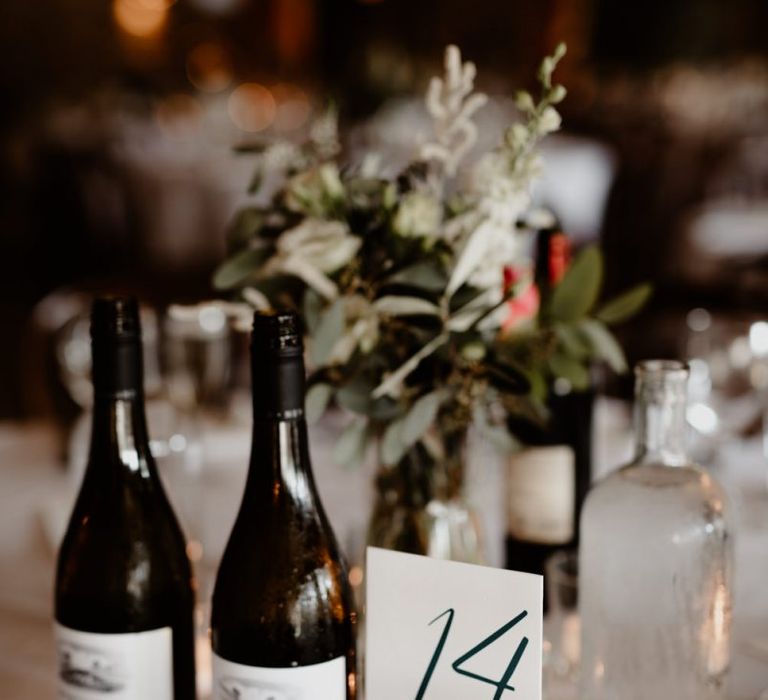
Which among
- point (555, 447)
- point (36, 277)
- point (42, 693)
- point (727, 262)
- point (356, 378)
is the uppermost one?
point (356, 378)

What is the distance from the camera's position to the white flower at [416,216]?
73 cm

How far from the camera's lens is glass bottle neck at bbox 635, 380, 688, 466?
68 centimetres

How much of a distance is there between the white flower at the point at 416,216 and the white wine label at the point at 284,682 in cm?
31

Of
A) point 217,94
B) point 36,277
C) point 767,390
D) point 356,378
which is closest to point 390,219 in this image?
point 356,378

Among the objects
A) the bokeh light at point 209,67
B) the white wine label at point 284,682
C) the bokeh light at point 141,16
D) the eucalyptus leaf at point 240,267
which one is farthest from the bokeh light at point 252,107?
the white wine label at point 284,682

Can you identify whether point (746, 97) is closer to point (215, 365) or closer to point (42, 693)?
point (215, 365)

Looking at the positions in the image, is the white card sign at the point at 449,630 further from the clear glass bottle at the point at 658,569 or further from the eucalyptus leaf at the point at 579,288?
the eucalyptus leaf at the point at 579,288

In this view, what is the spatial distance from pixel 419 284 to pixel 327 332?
0.24 ft

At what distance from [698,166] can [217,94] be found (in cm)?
347

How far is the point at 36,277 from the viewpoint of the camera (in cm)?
625

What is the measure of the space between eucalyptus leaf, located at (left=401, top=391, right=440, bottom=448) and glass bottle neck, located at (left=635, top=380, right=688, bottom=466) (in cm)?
14

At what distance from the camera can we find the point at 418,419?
28.4 inches

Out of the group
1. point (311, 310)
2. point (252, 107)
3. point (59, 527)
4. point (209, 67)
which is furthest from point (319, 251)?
point (209, 67)

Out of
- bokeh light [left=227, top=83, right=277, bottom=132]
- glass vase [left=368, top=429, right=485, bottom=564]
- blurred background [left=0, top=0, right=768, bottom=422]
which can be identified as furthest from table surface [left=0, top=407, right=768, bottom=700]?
bokeh light [left=227, top=83, right=277, bottom=132]
